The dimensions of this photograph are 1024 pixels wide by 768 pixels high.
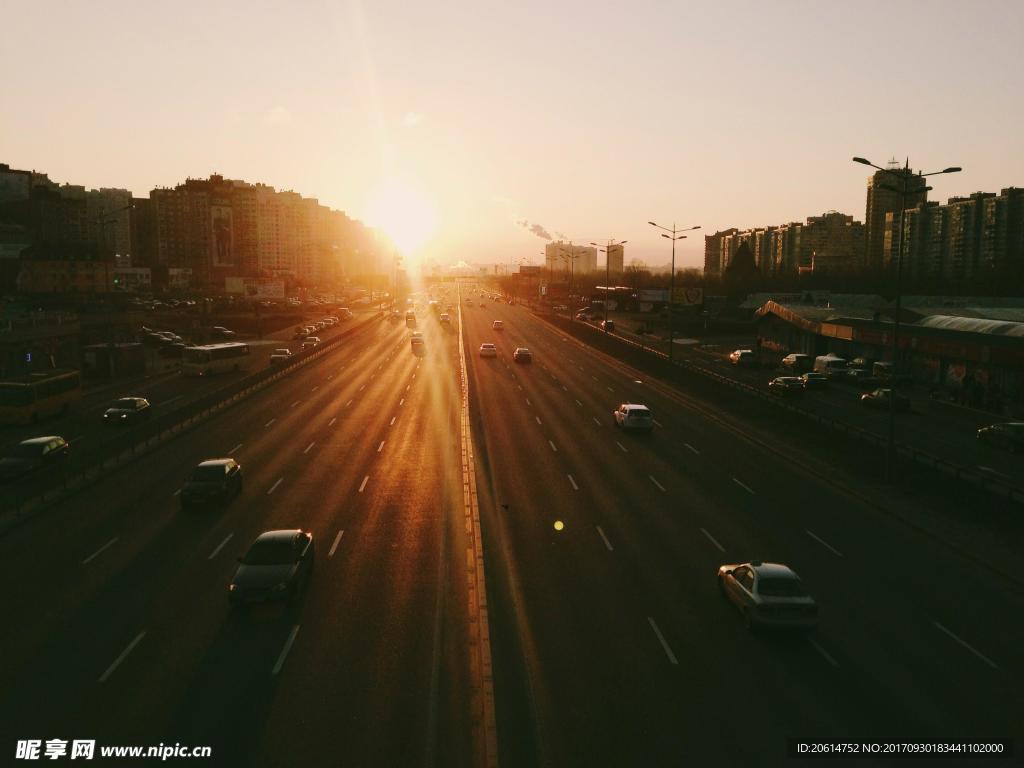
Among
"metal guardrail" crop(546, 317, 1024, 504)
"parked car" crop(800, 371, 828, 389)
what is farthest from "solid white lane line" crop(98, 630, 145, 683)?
"parked car" crop(800, 371, 828, 389)

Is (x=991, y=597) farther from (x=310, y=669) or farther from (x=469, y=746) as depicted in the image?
(x=310, y=669)

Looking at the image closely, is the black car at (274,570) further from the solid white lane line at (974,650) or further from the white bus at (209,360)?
the white bus at (209,360)

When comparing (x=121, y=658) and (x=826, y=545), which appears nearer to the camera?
(x=121, y=658)

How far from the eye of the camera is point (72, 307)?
296ft

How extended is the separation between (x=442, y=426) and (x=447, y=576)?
900 inches

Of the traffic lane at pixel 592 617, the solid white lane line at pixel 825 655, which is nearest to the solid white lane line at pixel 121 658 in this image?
the traffic lane at pixel 592 617

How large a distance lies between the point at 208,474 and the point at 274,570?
33.0 feet

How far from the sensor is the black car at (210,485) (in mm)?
27234

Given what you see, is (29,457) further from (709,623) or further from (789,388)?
(789,388)

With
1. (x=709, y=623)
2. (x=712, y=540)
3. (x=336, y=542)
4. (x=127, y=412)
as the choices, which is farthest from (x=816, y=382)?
(x=709, y=623)

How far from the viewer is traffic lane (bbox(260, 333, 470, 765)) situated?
522 inches

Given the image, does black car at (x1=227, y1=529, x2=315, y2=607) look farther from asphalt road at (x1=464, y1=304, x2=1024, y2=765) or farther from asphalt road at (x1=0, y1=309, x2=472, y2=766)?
asphalt road at (x1=464, y1=304, x2=1024, y2=765)

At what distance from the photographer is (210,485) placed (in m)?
27.4

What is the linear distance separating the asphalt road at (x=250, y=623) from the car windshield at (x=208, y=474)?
118 centimetres
